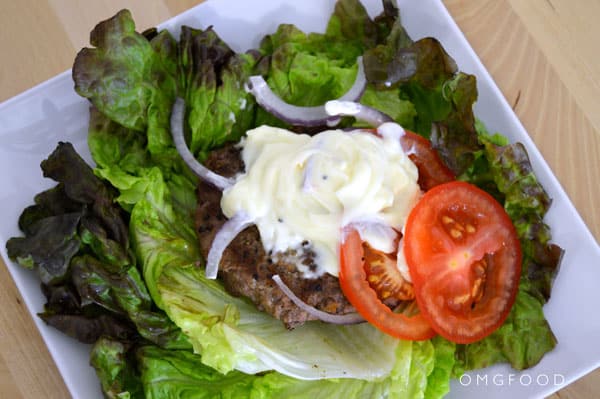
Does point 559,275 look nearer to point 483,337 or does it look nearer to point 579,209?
point 483,337

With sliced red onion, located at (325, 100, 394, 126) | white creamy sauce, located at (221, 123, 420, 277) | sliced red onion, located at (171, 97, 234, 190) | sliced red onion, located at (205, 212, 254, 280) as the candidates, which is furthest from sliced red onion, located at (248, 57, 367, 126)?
sliced red onion, located at (205, 212, 254, 280)

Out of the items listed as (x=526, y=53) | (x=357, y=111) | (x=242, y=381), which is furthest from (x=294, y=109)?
(x=526, y=53)

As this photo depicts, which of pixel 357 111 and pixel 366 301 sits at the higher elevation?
pixel 357 111

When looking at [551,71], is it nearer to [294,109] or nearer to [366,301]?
[294,109]

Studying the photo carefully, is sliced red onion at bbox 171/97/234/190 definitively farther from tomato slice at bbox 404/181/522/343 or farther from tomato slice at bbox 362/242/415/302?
tomato slice at bbox 404/181/522/343

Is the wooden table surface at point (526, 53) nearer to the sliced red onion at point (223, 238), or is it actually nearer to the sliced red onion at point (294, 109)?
the sliced red onion at point (294, 109)

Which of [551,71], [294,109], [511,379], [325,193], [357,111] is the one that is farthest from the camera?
[551,71]

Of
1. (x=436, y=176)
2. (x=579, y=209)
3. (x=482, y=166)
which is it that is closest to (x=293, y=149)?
(x=436, y=176)
